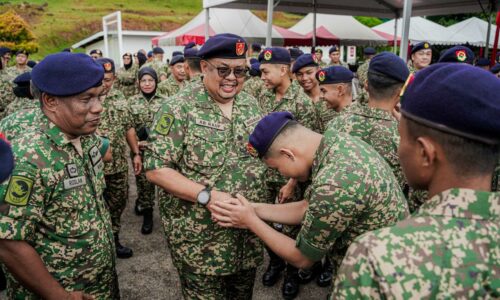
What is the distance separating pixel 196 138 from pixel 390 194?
1.27m

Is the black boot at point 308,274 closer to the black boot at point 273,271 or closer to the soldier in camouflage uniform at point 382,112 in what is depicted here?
the black boot at point 273,271

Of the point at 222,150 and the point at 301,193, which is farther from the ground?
the point at 222,150

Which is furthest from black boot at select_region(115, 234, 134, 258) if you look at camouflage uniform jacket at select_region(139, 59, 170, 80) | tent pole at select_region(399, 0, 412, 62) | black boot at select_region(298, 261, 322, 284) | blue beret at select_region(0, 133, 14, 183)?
camouflage uniform jacket at select_region(139, 59, 170, 80)

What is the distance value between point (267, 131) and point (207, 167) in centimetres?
70

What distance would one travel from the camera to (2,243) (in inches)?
70.4

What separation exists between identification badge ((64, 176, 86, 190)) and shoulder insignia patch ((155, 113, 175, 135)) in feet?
1.87

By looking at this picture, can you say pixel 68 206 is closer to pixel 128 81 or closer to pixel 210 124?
pixel 210 124

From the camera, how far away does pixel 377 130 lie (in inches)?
126

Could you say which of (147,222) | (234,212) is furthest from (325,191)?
(147,222)

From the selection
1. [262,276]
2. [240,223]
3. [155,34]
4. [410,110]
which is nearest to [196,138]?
[240,223]

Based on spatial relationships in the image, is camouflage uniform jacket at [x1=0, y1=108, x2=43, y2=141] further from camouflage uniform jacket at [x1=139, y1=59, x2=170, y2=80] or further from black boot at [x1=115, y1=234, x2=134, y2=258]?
camouflage uniform jacket at [x1=139, y1=59, x2=170, y2=80]

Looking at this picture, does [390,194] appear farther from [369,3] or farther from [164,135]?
[369,3]

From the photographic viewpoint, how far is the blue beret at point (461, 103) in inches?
39.4

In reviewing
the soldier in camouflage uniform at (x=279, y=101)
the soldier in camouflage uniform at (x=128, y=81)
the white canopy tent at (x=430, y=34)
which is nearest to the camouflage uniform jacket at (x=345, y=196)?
the soldier in camouflage uniform at (x=279, y=101)
